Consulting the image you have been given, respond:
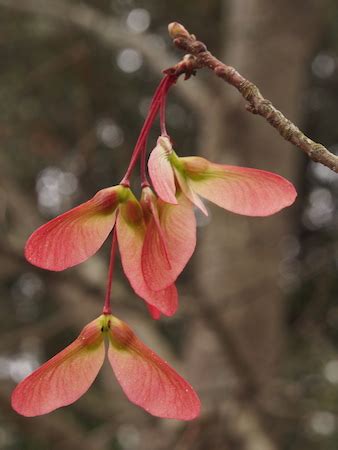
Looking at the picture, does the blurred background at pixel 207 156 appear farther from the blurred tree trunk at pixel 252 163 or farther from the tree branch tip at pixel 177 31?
the tree branch tip at pixel 177 31

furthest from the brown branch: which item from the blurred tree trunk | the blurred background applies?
the blurred tree trunk

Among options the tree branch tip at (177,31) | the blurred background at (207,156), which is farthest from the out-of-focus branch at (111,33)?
the tree branch tip at (177,31)

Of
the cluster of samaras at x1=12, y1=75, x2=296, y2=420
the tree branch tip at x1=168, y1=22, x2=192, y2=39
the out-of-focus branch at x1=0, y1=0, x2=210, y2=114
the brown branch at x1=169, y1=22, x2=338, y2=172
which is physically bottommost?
the cluster of samaras at x1=12, y1=75, x2=296, y2=420

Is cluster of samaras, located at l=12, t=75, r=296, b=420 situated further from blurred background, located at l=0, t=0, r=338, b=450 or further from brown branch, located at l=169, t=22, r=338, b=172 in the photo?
blurred background, located at l=0, t=0, r=338, b=450

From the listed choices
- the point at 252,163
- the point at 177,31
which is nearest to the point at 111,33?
the point at 252,163

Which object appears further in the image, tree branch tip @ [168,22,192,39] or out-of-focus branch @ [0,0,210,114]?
out-of-focus branch @ [0,0,210,114]

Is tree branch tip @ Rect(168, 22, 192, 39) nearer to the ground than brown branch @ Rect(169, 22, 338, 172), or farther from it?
farther from it

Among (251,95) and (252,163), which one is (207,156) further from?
(251,95)
